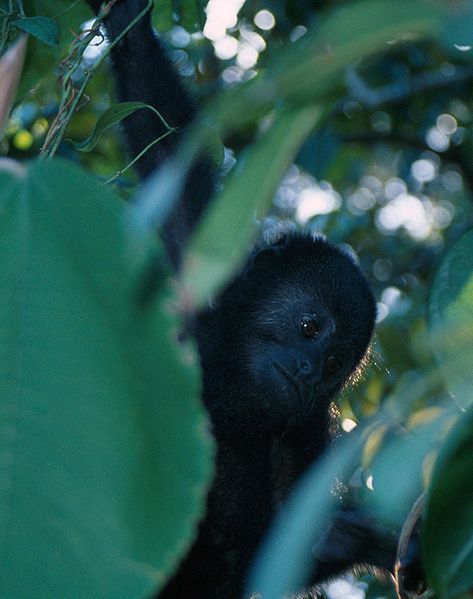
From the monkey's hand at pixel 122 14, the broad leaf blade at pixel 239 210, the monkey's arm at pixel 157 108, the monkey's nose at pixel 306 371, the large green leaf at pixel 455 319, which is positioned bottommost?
the monkey's nose at pixel 306 371

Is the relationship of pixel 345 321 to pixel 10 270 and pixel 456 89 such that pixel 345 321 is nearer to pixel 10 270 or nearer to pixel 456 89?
pixel 456 89

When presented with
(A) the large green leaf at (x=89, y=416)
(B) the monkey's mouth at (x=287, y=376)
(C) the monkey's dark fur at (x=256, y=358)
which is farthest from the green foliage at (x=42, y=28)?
(B) the monkey's mouth at (x=287, y=376)

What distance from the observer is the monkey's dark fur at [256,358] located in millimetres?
2969

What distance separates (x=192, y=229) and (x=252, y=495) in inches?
36.9

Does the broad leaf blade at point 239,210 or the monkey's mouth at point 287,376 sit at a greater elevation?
the broad leaf blade at point 239,210

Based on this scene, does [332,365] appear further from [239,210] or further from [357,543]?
[239,210]

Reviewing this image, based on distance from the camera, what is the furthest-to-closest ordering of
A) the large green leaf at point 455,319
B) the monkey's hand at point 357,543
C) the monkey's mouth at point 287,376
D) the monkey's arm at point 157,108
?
the monkey's mouth at point 287,376, the monkey's arm at point 157,108, the monkey's hand at point 357,543, the large green leaf at point 455,319

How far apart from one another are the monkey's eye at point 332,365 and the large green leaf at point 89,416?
2566mm

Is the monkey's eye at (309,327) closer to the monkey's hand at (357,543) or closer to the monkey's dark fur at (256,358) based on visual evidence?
the monkey's dark fur at (256,358)

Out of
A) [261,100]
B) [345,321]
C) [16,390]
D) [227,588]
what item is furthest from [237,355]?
[261,100]

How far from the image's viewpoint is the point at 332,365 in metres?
3.47

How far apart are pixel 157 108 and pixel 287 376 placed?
39.1 inches

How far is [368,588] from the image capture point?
3047 millimetres

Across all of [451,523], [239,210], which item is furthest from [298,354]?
[239,210]
